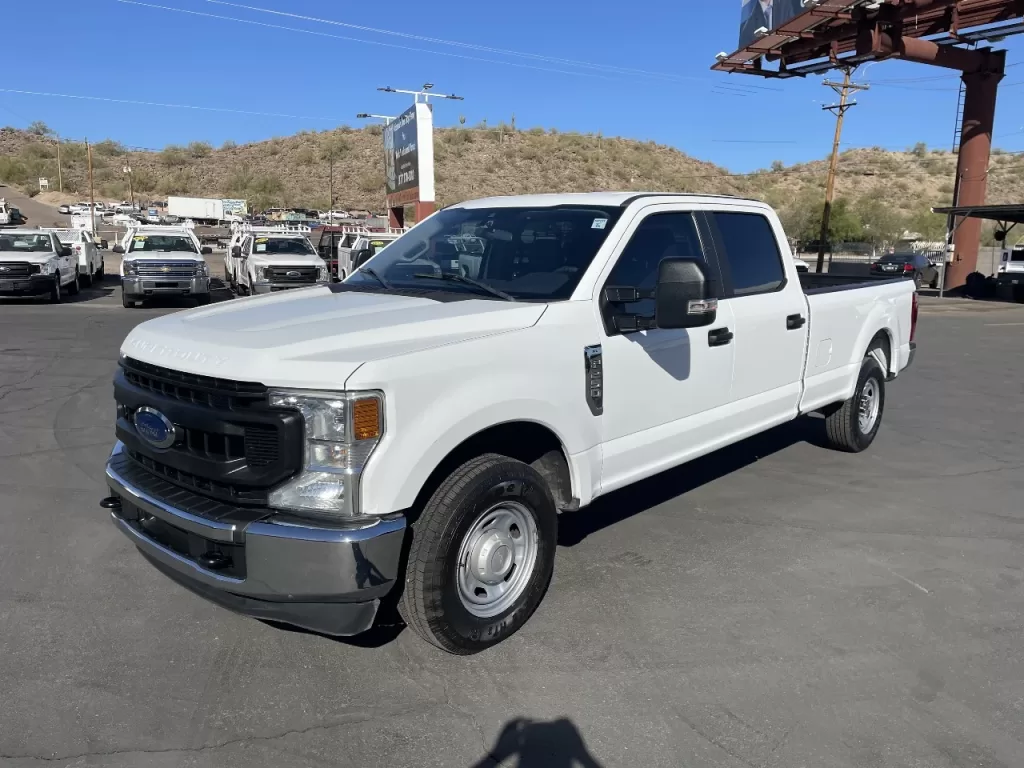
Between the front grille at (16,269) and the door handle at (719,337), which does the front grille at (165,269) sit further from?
the door handle at (719,337)

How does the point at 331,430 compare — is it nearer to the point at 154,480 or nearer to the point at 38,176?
the point at 154,480

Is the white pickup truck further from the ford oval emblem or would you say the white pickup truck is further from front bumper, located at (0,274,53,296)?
front bumper, located at (0,274,53,296)

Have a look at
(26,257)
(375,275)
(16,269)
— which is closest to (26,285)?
(16,269)

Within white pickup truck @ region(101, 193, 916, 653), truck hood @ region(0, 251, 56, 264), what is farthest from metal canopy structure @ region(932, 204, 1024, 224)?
truck hood @ region(0, 251, 56, 264)

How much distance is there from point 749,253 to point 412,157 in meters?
23.6

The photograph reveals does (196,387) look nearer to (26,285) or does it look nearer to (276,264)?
(276,264)

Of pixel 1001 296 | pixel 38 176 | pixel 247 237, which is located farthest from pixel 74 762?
pixel 38 176

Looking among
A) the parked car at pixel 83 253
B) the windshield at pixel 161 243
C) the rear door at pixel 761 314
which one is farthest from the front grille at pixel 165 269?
the rear door at pixel 761 314

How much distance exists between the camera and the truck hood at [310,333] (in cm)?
296

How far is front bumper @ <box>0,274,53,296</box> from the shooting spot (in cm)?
1797

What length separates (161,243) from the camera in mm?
20031

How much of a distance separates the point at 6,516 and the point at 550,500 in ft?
12.0

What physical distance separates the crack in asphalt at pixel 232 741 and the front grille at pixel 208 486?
33.3 inches

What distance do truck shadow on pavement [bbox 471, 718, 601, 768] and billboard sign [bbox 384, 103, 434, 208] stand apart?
78.9 ft
